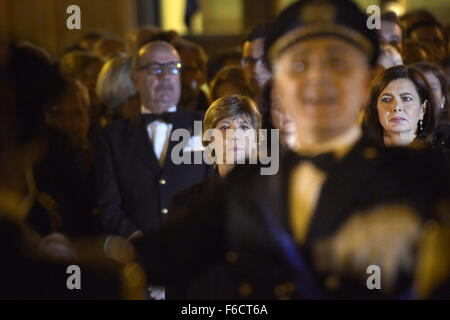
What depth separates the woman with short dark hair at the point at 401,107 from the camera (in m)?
3.68

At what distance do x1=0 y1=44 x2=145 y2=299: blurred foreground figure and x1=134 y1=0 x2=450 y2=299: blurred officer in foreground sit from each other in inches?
7.7

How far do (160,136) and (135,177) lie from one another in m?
0.26

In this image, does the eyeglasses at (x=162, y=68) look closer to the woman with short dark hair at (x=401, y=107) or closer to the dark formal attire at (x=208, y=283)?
the woman with short dark hair at (x=401, y=107)

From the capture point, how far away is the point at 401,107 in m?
3.72

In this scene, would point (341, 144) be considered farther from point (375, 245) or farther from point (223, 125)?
point (223, 125)

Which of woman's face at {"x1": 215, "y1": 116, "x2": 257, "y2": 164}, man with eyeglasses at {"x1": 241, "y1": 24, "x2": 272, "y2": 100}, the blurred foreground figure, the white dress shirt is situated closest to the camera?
the blurred foreground figure

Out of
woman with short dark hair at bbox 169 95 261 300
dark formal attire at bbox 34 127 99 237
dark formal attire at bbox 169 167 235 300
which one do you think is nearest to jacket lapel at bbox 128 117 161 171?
dark formal attire at bbox 34 127 99 237

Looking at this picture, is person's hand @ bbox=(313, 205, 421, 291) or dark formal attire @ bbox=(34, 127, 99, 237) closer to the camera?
person's hand @ bbox=(313, 205, 421, 291)

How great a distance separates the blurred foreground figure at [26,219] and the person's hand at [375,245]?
1.48 feet

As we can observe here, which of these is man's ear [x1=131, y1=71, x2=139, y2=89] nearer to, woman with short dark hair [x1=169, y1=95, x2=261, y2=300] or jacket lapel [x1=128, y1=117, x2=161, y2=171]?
jacket lapel [x1=128, y1=117, x2=161, y2=171]

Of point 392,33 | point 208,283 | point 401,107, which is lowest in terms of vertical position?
point 208,283

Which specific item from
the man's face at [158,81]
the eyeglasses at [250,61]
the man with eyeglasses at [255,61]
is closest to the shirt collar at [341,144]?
the man's face at [158,81]

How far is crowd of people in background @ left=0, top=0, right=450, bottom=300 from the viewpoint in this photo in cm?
172

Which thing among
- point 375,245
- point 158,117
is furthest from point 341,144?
point 158,117
